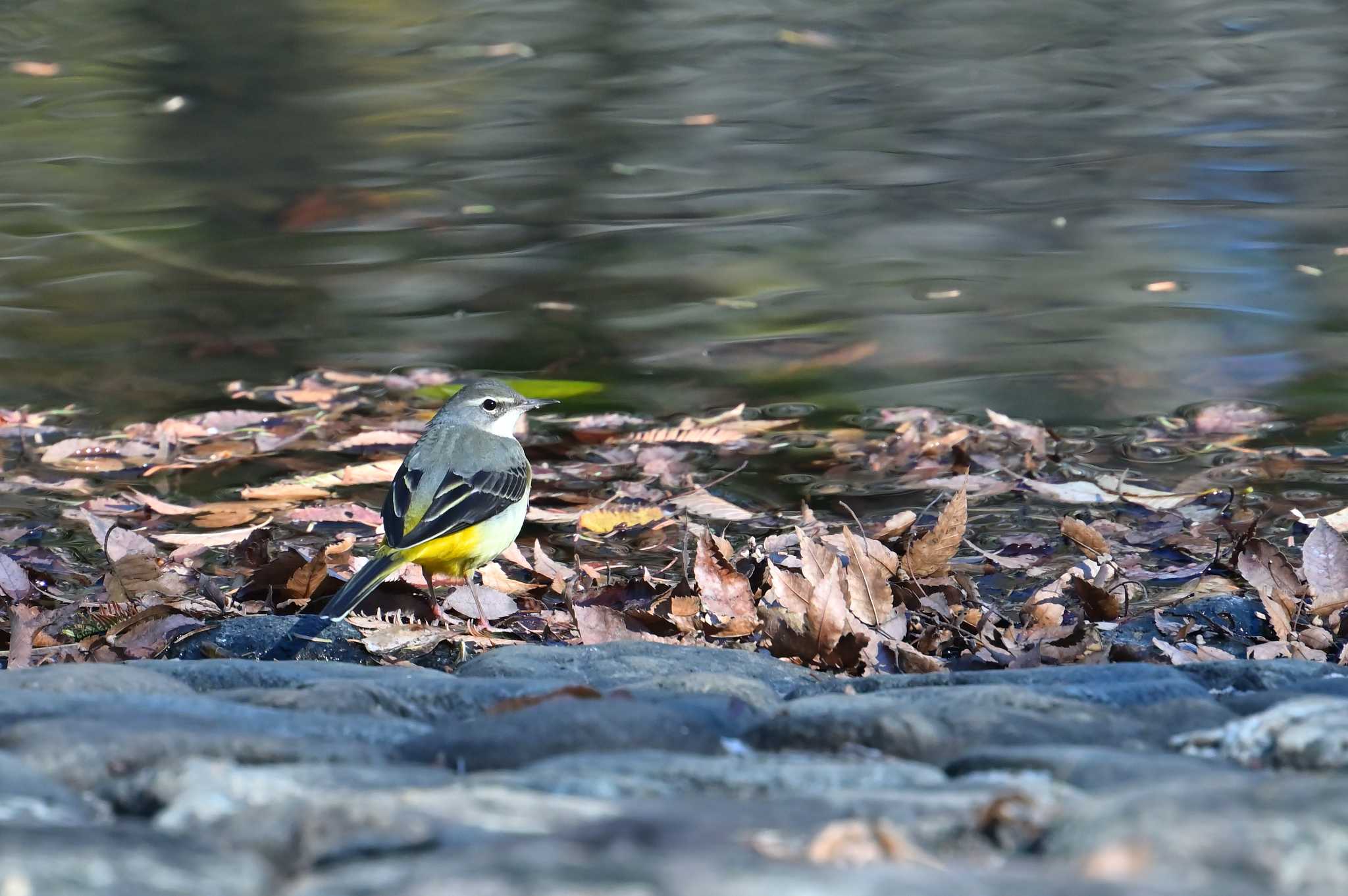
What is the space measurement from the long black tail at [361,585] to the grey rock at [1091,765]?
328 cm

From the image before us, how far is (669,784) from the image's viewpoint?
263cm

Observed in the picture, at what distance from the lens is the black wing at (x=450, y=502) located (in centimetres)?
635

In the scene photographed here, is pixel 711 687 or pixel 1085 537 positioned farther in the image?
pixel 1085 537

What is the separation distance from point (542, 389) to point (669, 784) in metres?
7.90

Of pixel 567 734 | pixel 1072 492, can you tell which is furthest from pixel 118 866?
pixel 1072 492

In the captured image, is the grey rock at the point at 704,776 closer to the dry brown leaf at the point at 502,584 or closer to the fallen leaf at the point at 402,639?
the fallen leaf at the point at 402,639

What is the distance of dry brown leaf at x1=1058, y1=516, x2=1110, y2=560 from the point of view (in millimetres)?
6723

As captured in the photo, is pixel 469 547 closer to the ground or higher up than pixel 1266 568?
closer to the ground

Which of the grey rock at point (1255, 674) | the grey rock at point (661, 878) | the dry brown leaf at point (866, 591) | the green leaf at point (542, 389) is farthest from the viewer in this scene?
the green leaf at point (542, 389)

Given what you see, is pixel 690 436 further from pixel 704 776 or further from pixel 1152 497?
pixel 704 776

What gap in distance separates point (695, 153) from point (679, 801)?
1697 centimetres

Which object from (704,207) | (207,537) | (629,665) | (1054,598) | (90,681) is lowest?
(704,207)

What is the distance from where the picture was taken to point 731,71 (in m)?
24.0

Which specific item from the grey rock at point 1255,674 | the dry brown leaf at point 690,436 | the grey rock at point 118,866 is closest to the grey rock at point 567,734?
the grey rock at point 118,866
